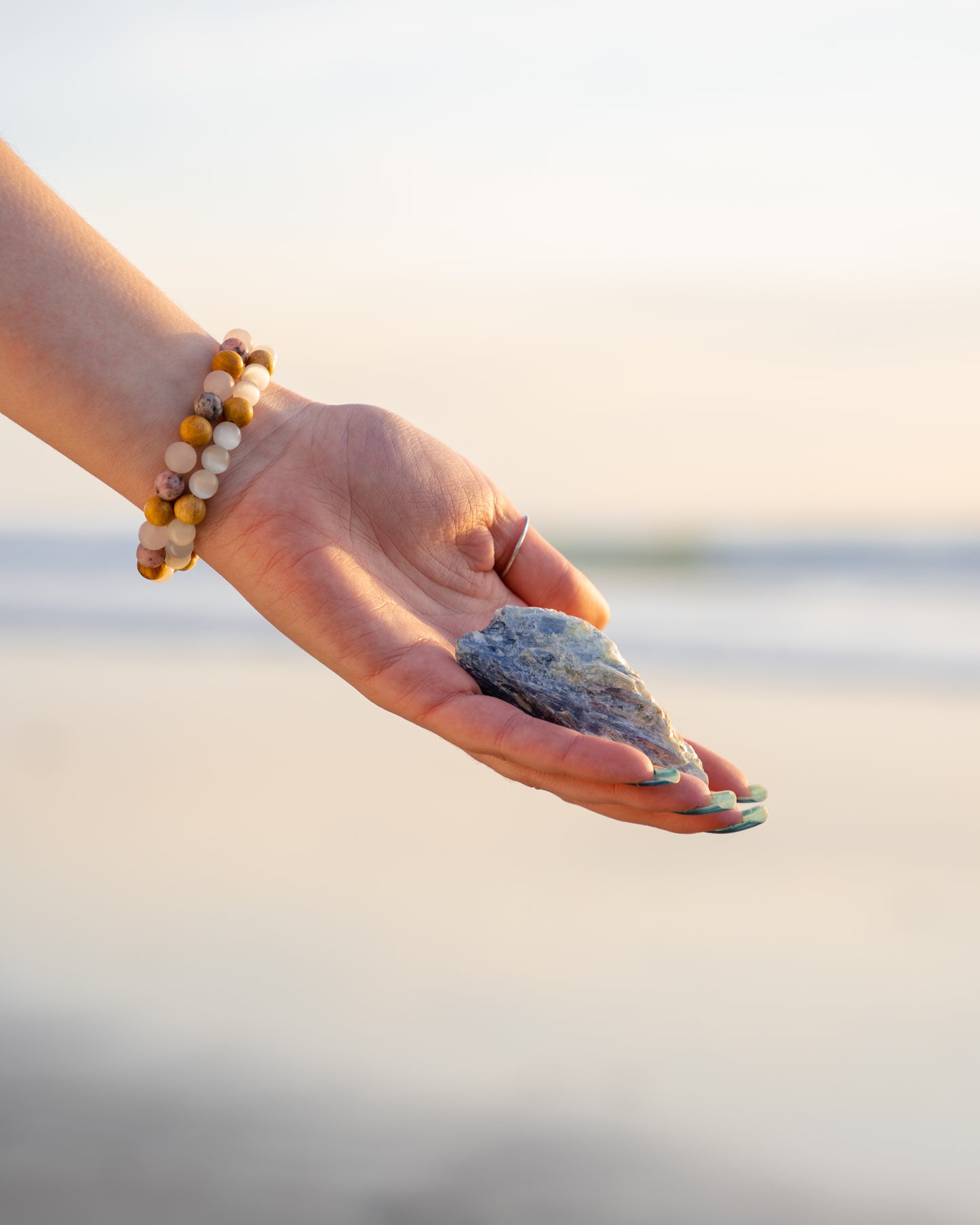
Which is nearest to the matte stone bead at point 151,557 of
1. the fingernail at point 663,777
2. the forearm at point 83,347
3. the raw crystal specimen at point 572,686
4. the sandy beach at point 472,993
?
the forearm at point 83,347

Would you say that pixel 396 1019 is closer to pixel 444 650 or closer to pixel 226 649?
pixel 444 650

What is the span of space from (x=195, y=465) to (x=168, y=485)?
66mm

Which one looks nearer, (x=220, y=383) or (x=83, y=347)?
(x=83, y=347)

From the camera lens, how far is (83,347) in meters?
→ 2.22

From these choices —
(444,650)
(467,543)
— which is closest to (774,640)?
(467,543)

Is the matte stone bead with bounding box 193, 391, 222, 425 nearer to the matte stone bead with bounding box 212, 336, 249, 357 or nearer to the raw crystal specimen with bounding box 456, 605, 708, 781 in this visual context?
the matte stone bead with bounding box 212, 336, 249, 357

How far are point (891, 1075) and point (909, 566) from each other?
8.33 metres

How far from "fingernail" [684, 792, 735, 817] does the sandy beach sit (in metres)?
0.81

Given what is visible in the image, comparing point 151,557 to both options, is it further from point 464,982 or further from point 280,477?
point 464,982

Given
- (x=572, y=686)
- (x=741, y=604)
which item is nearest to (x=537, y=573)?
(x=572, y=686)

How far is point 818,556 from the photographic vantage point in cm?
1062

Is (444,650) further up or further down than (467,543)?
further down

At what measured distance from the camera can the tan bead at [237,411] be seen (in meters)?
2.33

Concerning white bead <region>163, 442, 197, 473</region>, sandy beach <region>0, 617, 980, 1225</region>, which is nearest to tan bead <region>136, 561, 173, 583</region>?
white bead <region>163, 442, 197, 473</region>
